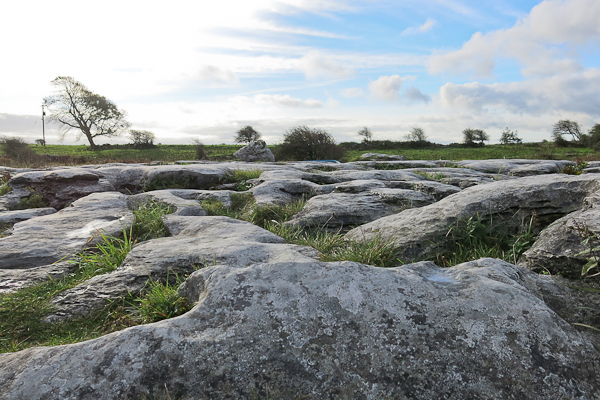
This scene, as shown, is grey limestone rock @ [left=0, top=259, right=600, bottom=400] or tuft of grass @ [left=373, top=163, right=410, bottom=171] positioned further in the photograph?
tuft of grass @ [left=373, top=163, right=410, bottom=171]

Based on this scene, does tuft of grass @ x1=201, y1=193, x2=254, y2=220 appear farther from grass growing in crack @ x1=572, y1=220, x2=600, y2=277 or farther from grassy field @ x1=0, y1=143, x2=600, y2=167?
grassy field @ x1=0, y1=143, x2=600, y2=167

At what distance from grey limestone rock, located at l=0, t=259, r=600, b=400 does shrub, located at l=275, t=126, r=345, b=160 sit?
20188 mm

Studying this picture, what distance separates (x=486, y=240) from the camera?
367 centimetres

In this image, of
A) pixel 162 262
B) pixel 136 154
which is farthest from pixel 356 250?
pixel 136 154

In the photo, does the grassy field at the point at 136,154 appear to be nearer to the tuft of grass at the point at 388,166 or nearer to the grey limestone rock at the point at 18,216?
the tuft of grass at the point at 388,166

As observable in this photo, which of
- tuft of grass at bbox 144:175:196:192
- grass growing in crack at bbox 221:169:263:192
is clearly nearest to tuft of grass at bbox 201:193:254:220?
grass growing in crack at bbox 221:169:263:192

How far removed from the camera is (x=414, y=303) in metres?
1.90

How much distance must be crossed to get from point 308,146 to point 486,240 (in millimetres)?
Result: 18800

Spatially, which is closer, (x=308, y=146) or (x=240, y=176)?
(x=240, y=176)

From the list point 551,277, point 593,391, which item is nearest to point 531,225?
point 551,277

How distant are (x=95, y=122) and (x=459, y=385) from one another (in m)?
47.1

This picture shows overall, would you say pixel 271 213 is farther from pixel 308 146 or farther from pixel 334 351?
pixel 308 146

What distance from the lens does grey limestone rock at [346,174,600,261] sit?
361 centimetres

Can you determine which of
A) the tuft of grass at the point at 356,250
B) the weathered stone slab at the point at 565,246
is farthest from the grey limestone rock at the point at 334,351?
the tuft of grass at the point at 356,250
